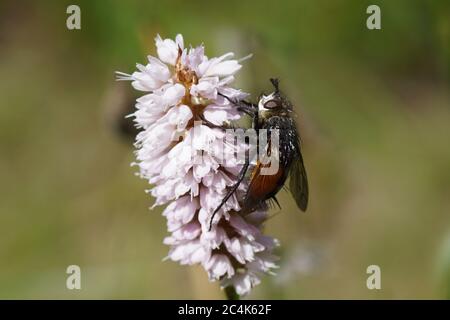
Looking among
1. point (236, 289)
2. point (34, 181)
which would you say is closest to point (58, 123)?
point (34, 181)

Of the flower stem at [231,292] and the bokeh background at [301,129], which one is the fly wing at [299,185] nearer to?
the flower stem at [231,292]

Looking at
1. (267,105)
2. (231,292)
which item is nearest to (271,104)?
(267,105)

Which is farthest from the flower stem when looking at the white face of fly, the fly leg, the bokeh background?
the bokeh background

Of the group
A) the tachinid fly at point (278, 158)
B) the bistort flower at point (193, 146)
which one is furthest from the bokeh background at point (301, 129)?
the bistort flower at point (193, 146)

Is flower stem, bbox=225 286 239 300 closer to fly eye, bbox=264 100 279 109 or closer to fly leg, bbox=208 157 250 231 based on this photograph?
fly leg, bbox=208 157 250 231

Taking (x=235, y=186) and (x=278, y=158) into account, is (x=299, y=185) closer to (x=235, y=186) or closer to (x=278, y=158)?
(x=278, y=158)

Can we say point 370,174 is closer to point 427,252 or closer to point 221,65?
point 427,252
